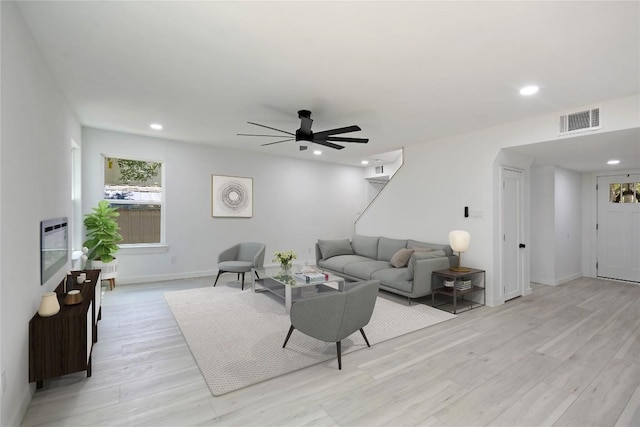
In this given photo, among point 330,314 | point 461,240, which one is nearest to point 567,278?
point 461,240

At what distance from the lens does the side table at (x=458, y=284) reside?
4.12 metres

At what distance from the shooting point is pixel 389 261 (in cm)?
547

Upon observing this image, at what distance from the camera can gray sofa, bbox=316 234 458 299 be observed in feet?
13.7

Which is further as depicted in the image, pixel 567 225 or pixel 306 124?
pixel 567 225

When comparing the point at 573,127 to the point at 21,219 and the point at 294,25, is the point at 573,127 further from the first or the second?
the point at 21,219

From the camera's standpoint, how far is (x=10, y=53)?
73.4 inches

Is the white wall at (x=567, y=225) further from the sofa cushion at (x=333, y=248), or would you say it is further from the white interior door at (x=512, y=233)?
the sofa cushion at (x=333, y=248)

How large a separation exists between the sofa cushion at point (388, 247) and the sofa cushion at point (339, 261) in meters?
0.29

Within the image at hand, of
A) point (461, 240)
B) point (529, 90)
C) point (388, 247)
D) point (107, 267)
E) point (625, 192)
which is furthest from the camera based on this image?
point (625, 192)

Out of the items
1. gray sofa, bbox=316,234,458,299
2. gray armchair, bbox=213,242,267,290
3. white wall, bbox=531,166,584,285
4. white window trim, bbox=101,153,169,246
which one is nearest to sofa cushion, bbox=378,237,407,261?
gray sofa, bbox=316,234,458,299

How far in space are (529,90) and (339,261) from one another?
3775 millimetres

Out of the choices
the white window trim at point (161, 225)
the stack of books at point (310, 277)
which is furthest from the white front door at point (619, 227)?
the white window trim at point (161, 225)

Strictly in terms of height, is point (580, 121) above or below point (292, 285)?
above

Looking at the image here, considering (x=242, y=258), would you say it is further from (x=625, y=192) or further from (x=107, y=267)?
(x=625, y=192)
